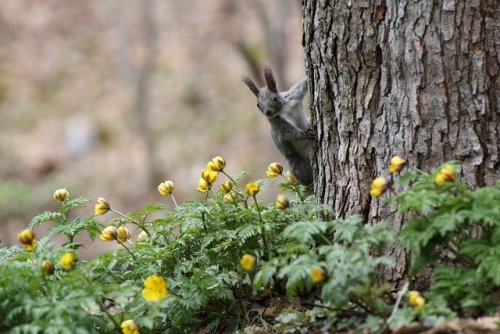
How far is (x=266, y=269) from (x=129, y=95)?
11.6 metres

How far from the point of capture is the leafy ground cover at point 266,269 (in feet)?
8.90

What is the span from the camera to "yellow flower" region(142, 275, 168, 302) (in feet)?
10.0

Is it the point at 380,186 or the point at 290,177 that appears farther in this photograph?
the point at 290,177

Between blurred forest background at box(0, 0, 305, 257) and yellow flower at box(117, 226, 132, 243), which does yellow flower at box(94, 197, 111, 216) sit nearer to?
yellow flower at box(117, 226, 132, 243)

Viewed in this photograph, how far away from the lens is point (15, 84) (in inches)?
569

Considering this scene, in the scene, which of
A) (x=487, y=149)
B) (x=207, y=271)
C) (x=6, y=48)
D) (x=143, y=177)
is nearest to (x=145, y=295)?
(x=207, y=271)

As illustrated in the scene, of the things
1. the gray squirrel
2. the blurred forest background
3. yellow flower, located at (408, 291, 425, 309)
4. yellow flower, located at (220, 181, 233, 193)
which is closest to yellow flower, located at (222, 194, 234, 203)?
yellow flower, located at (220, 181, 233, 193)

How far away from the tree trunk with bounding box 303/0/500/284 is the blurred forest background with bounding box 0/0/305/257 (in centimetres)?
642

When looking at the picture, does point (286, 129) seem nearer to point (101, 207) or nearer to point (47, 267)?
point (101, 207)

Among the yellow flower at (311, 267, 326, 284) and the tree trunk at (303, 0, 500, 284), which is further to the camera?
the tree trunk at (303, 0, 500, 284)

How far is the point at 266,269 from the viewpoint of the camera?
281 cm

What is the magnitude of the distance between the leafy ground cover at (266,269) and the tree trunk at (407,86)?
0.19m

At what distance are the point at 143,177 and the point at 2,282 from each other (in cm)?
943

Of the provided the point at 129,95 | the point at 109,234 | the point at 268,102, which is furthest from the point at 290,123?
the point at 129,95
